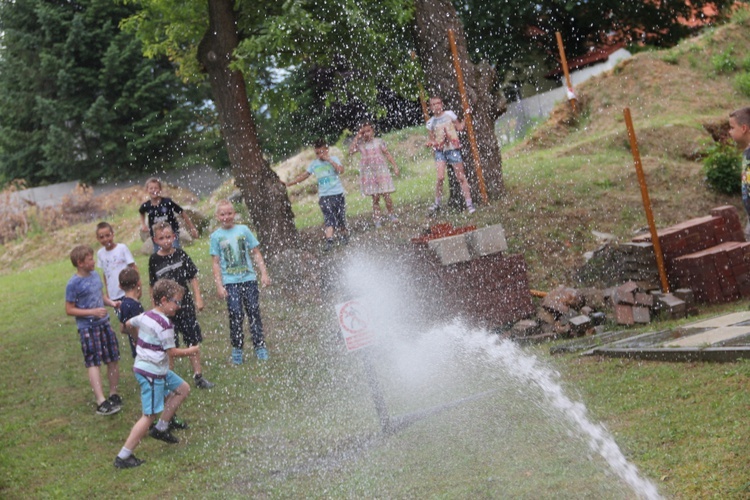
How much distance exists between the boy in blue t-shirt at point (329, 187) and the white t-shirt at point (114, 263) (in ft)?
13.6

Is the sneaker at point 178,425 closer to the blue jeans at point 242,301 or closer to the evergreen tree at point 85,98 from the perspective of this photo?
the blue jeans at point 242,301

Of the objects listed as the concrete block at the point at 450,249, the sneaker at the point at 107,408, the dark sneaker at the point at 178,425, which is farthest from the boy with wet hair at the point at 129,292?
the concrete block at the point at 450,249

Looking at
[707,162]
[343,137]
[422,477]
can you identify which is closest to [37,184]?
[343,137]

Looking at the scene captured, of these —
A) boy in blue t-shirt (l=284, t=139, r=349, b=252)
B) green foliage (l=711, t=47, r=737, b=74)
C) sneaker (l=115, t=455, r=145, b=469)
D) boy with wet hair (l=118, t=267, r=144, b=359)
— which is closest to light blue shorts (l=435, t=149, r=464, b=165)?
boy in blue t-shirt (l=284, t=139, r=349, b=252)

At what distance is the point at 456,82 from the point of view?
1569 cm

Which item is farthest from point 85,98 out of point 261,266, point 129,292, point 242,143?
point 129,292

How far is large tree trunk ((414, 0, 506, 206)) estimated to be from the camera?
15609 millimetres

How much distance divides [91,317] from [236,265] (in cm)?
166

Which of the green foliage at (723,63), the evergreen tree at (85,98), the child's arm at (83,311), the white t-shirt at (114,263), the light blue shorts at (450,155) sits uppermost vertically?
the evergreen tree at (85,98)

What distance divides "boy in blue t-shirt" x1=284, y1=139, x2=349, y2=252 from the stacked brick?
500 centimetres

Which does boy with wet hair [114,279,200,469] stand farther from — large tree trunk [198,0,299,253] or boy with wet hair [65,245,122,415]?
large tree trunk [198,0,299,253]

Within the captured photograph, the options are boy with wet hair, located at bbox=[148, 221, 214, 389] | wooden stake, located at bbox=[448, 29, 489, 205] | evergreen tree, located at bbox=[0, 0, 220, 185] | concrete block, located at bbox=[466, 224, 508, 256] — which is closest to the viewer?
boy with wet hair, located at bbox=[148, 221, 214, 389]

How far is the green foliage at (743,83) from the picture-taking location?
23734 mm

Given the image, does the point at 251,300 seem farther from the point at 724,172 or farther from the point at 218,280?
the point at 724,172
